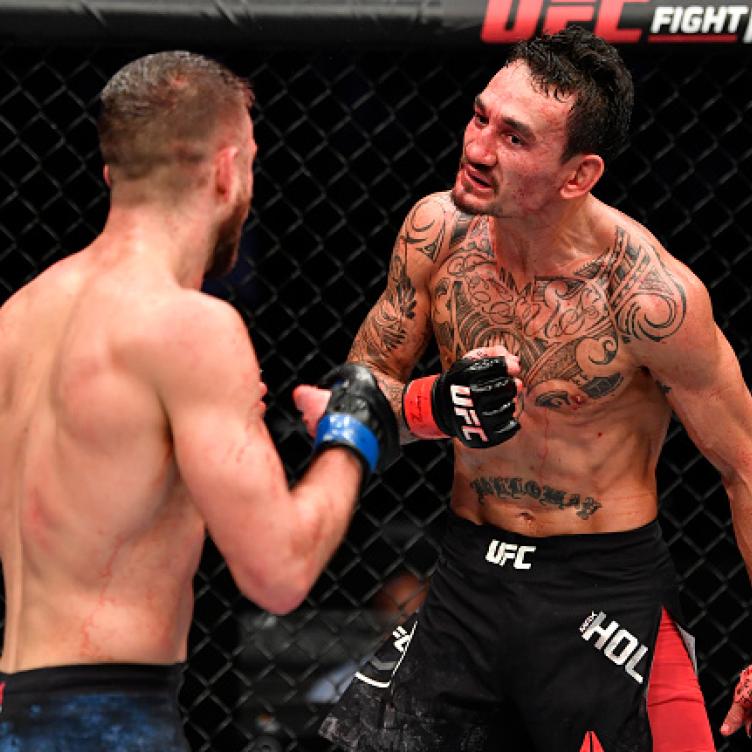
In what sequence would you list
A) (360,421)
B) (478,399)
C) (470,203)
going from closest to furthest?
(360,421), (478,399), (470,203)

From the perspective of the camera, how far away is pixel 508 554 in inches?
92.0

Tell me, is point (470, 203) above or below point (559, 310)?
above

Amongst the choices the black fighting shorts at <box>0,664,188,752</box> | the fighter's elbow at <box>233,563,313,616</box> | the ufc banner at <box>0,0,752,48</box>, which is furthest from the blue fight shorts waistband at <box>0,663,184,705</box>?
the ufc banner at <box>0,0,752,48</box>

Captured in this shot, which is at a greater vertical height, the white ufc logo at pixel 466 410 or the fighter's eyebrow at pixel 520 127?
the fighter's eyebrow at pixel 520 127

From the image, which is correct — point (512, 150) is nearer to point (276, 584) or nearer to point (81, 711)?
point (276, 584)

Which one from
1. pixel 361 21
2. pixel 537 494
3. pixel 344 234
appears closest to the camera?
pixel 537 494

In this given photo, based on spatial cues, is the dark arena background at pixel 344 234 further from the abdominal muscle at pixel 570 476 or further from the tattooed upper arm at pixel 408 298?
the abdominal muscle at pixel 570 476

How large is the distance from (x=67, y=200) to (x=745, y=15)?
1409mm

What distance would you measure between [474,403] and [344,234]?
1.22 metres

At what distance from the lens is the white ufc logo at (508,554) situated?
233 cm

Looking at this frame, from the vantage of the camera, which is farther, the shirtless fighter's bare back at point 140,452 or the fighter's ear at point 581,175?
the fighter's ear at point 581,175

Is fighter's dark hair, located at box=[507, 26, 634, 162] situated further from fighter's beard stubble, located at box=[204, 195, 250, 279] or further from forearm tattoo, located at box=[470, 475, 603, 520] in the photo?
fighter's beard stubble, located at box=[204, 195, 250, 279]

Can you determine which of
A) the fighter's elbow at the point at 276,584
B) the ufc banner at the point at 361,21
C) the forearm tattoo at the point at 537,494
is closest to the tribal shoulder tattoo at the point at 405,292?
the forearm tattoo at the point at 537,494

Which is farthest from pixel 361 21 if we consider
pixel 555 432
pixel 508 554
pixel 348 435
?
pixel 348 435
